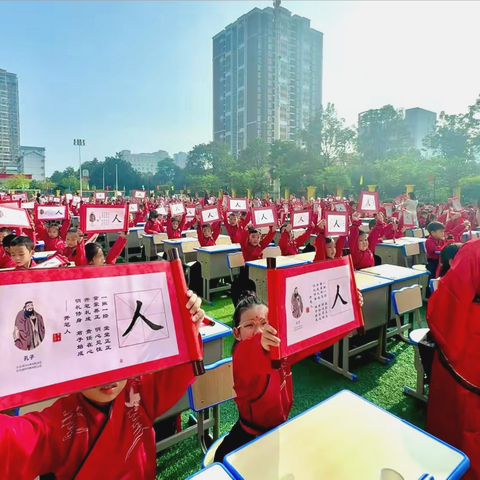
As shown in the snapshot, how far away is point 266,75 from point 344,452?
249 ft

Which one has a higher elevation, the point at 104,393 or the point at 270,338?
the point at 270,338

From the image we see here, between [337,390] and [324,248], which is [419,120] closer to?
[324,248]

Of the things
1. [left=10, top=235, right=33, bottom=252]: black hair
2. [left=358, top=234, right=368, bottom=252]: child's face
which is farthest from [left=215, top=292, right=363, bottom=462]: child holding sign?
[left=358, top=234, right=368, bottom=252]: child's face

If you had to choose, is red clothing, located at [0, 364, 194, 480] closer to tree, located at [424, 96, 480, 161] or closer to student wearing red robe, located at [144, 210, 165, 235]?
student wearing red robe, located at [144, 210, 165, 235]

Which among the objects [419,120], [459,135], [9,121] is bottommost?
[459,135]

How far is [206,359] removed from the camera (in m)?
3.03

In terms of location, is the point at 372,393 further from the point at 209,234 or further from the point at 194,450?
the point at 209,234

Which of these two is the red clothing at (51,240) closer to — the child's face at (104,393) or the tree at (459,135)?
the child's face at (104,393)

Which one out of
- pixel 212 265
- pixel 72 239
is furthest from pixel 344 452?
pixel 212 265

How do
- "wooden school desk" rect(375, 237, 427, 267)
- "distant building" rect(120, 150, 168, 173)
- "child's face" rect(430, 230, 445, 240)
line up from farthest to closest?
"distant building" rect(120, 150, 168, 173) < "wooden school desk" rect(375, 237, 427, 267) < "child's face" rect(430, 230, 445, 240)

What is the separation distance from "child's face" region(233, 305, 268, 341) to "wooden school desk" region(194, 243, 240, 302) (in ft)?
13.8

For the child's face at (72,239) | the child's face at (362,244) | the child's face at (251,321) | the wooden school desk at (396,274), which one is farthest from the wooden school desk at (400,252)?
the child's face at (72,239)

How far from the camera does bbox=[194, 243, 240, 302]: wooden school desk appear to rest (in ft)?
21.6

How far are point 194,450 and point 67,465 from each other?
5.39 feet
